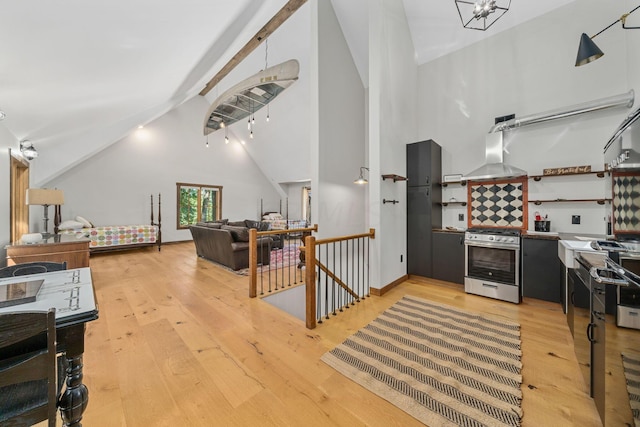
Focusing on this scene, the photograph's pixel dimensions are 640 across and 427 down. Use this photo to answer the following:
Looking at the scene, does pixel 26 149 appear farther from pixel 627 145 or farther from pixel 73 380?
pixel 627 145

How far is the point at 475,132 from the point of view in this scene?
12.9ft

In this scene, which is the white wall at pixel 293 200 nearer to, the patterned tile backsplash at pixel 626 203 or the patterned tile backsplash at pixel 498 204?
the patterned tile backsplash at pixel 498 204

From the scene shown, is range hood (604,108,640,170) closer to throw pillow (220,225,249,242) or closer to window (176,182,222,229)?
throw pillow (220,225,249,242)

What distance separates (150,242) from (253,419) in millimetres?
6873

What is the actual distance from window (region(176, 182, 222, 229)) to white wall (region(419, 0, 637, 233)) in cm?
774

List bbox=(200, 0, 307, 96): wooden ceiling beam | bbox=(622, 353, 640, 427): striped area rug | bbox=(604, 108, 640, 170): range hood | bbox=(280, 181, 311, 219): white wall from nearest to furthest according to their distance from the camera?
1. bbox=(622, 353, 640, 427): striped area rug
2. bbox=(604, 108, 640, 170): range hood
3. bbox=(200, 0, 307, 96): wooden ceiling beam
4. bbox=(280, 181, 311, 219): white wall

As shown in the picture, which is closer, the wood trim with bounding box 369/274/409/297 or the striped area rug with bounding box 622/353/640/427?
the striped area rug with bounding box 622/353/640/427

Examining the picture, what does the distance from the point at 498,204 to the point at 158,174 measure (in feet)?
30.0

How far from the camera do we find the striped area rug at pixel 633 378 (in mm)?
1007

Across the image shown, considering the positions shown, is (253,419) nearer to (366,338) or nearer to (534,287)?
(366,338)

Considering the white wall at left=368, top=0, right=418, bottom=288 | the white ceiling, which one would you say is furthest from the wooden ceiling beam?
the white wall at left=368, top=0, right=418, bottom=288

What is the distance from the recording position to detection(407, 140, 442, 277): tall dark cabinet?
3855 millimetres

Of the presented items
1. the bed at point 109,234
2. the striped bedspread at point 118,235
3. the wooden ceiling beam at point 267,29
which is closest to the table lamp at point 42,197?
the bed at point 109,234

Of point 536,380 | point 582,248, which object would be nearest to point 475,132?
point 582,248
